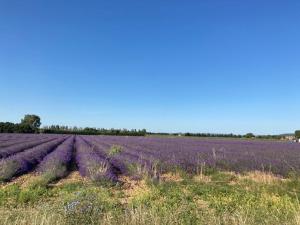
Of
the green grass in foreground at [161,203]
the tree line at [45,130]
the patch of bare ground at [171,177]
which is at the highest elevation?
the tree line at [45,130]

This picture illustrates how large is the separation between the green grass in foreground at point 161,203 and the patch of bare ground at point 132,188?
0.02 meters

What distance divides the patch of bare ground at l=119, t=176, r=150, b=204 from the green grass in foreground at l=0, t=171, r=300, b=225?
0.02 meters

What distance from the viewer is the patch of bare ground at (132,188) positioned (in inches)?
362

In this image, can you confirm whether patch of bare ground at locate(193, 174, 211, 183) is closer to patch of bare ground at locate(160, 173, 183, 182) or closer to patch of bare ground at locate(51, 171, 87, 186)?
patch of bare ground at locate(160, 173, 183, 182)

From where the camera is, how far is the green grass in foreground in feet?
18.0

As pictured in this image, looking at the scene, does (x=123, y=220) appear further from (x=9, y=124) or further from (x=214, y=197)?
(x=9, y=124)

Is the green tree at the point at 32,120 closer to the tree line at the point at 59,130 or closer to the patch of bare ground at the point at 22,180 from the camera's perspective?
the tree line at the point at 59,130

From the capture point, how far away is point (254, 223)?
5406 millimetres

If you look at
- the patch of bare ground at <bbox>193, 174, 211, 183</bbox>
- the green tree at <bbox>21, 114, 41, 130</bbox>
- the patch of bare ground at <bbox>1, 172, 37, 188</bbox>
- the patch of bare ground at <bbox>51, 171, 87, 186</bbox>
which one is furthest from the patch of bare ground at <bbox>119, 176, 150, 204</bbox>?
the green tree at <bbox>21, 114, 41, 130</bbox>

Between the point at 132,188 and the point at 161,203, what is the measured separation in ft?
9.55

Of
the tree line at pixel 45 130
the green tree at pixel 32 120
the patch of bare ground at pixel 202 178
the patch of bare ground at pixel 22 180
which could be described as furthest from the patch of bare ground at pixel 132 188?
the green tree at pixel 32 120

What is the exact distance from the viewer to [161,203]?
308 inches

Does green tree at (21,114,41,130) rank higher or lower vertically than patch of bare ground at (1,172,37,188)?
higher

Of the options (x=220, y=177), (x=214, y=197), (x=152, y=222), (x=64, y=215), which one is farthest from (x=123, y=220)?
(x=220, y=177)
